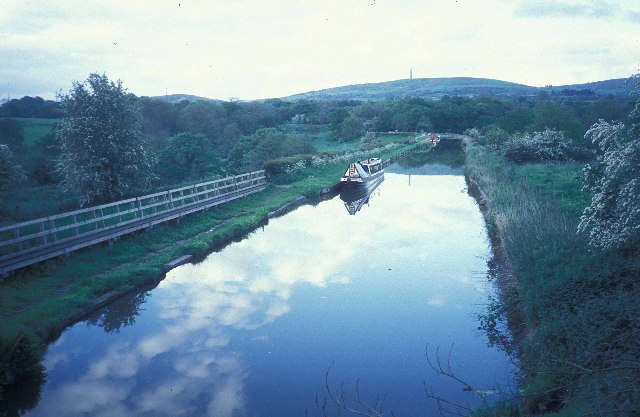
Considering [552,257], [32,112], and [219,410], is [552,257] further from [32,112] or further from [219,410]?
[32,112]

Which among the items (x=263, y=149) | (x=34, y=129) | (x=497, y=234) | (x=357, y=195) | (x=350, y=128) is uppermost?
(x=34, y=129)

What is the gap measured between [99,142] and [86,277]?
380 inches

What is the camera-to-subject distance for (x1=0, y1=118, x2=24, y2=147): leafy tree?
33.6m

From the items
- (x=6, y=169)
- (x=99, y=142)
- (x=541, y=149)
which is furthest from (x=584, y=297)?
(x=541, y=149)

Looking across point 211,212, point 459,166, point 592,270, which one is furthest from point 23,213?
point 459,166

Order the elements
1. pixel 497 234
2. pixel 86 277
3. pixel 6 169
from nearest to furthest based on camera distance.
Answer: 1. pixel 86 277
2. pixel 497 234
3. pixel 6 169

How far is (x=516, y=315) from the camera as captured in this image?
31.0ft

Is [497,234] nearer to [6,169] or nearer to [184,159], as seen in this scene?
[6,169]

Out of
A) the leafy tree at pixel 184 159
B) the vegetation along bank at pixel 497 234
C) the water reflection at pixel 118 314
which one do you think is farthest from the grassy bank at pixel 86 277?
the leafy tree at pixel 184 159

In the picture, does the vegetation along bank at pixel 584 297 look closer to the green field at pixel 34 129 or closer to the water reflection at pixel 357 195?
the water reflection at pixel 357 195

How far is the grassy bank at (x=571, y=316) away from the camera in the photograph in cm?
412

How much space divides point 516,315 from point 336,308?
379 centimetres

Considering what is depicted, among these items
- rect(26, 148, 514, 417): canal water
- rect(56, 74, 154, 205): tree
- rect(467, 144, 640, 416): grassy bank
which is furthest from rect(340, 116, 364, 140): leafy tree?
rect(467, 144, 640, 416): grassy bank

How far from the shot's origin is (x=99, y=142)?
19.0m
